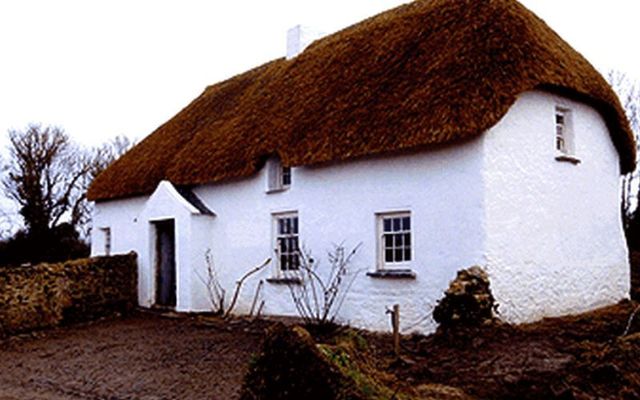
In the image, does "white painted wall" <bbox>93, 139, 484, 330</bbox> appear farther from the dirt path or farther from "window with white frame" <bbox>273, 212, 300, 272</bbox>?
the dirt path

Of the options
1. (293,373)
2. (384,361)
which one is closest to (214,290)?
(384,361)

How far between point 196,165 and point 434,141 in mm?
7540

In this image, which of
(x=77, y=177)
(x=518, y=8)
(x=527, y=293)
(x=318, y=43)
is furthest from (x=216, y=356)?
(x=77, y=177)

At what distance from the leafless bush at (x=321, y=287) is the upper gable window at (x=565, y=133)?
455cm

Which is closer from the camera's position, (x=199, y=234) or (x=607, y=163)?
(x=607, y=163)

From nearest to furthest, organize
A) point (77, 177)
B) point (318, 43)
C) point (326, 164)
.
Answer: point (326, 164) < point (318, 43) < point (77, 177)

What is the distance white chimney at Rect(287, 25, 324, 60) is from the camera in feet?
63.2

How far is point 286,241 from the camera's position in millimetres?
15336

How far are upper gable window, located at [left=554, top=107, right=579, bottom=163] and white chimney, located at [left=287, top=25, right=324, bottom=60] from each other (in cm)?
799

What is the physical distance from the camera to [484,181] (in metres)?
11.6

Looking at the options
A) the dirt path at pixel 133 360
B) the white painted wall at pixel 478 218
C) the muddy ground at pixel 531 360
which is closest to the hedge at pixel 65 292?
the dirt path at pixel 133 360

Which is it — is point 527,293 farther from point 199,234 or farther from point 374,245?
point 199,234

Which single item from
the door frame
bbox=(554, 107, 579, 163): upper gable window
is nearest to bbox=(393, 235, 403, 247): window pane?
bbox=(554, 107, 579, 163): upper gable window

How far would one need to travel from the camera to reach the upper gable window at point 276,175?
51.0ft
